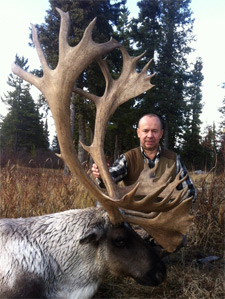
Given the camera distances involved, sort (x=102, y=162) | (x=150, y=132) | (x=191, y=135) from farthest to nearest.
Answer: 1. (x=191, y=135)
2. (x=150, y=132)
3. (x=102, y=162)

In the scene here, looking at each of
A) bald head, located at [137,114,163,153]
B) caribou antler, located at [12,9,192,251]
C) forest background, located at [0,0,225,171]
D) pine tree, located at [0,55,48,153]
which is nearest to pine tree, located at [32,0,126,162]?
forest background, located at [0,0,225,171]

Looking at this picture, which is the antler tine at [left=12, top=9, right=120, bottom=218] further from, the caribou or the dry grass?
the dry grass

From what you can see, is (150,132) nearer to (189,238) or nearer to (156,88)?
(189,238)

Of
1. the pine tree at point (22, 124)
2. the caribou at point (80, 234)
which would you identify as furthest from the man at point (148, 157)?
the pine tree at point (22, 124)

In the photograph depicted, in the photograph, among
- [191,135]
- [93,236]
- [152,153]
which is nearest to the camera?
[93,236]

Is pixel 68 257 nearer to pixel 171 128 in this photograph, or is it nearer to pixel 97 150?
pixel 97 150

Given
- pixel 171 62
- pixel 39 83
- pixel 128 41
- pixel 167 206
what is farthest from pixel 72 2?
pixel 167 206

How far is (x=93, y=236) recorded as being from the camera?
2412mm

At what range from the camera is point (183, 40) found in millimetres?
22703

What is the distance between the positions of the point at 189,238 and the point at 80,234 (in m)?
2.23

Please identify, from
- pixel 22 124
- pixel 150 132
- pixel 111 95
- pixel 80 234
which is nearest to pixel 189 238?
pixel 150 132

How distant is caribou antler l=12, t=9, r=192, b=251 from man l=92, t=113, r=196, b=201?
58 cm

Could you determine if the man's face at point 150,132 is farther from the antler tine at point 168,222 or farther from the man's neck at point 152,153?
the antler tine at point 168,222

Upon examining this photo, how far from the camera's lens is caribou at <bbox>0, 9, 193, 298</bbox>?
7.45 feet
